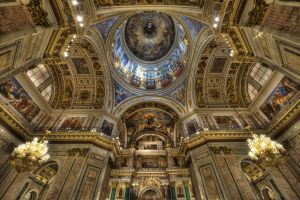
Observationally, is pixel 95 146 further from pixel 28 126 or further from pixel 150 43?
pixel 150 43

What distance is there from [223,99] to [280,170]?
6.90 meters

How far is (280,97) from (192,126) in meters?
6.35

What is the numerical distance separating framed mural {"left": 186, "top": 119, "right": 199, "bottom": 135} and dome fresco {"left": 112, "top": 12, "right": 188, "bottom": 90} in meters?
5.07

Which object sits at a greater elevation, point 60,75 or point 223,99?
point 60,75

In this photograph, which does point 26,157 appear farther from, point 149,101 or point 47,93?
point 149,101


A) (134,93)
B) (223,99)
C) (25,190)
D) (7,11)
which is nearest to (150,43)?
(134,93)

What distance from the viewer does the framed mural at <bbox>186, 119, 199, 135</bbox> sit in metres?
13.2

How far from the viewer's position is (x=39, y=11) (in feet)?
19.3

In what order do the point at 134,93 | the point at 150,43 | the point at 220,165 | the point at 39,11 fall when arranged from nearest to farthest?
the point at 39,11
the point at 220,165
the point at 134,93
the point at 150,43

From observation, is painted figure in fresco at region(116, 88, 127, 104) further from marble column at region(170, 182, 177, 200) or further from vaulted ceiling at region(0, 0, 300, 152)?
marble column at region(170, 182, 177, 200)

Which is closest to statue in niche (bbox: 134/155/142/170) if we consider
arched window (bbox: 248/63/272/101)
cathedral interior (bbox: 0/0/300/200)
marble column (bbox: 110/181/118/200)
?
cathedral interior (bbox: 0/0/300/200)

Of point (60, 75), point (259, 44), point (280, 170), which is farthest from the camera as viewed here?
point (60, 75)

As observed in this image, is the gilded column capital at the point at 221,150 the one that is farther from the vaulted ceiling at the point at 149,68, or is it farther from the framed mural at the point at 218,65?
the framed mural at the point at 218,65

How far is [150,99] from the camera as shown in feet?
55.3
